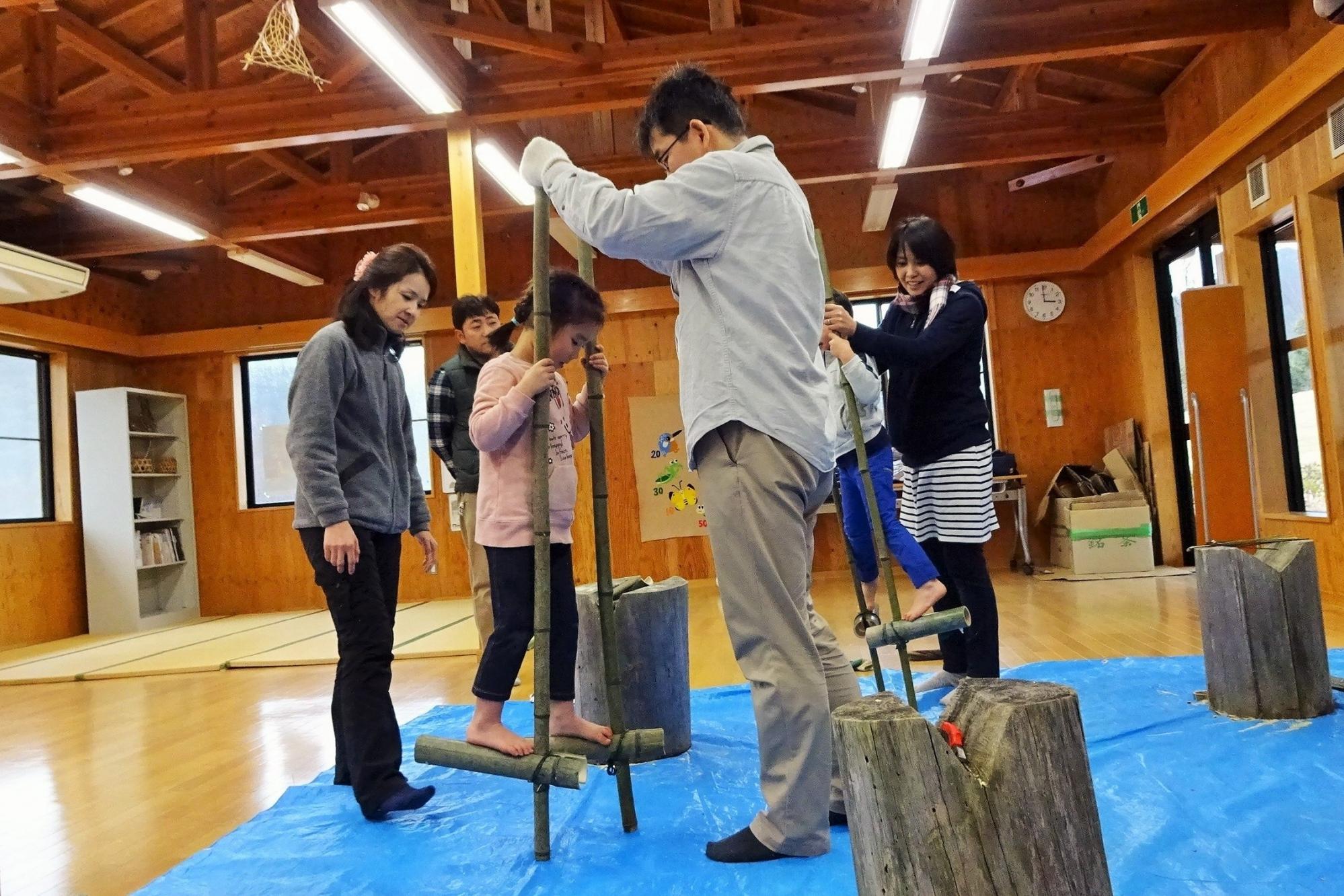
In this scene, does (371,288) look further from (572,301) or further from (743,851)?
(743,851)

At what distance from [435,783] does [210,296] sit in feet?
24.3

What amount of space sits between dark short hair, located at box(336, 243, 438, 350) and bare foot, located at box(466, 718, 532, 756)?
3.17ft

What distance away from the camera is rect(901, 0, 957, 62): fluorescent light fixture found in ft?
13.1

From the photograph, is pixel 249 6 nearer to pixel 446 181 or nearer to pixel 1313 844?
pixel 446 181

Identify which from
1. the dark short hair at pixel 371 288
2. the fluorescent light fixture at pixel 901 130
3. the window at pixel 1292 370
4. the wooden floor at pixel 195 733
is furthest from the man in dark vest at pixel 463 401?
the window at pixel 1292 370

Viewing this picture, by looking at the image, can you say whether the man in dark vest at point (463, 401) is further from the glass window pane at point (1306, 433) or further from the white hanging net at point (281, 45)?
the glass window pane at point (1306, 433)

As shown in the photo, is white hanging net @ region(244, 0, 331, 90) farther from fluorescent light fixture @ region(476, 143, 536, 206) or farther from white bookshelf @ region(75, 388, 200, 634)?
white bookshelf @ region(75, 388, 200, 634)

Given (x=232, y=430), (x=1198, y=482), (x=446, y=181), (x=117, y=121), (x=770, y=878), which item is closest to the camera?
(x=770, y=878)

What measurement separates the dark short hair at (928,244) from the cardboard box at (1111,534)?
4.38 meters

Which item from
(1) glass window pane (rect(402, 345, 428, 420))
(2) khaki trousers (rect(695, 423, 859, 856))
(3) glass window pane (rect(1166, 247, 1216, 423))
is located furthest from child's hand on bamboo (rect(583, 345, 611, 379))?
(1) glass window pane (rect(402, 345, 428, 420))

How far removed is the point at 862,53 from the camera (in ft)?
15.2

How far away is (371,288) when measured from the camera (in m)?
2.27

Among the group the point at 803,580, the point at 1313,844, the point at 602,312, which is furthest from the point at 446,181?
the point at 1313,844

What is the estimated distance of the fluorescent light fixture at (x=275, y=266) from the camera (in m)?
7.07
